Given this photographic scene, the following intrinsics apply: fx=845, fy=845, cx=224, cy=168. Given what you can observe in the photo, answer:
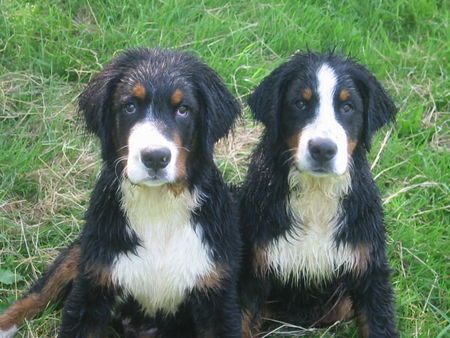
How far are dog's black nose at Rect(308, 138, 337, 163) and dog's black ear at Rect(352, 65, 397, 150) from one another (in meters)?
0.49

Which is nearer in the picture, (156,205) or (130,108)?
(130,108)

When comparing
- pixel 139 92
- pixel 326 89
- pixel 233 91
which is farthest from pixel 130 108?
pixel 233 91

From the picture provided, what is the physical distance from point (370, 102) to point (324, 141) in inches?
22.6

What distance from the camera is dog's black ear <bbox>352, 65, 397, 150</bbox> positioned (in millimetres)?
4869

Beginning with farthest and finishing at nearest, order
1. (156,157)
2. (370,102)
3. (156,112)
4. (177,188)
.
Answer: (370,102) → (177,188) → (156,112) → (156,157)

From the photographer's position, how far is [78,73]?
7039 mm

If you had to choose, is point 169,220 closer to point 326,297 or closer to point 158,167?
point 158,167

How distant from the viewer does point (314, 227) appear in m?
4.90

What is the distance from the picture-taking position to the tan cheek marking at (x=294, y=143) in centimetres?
469

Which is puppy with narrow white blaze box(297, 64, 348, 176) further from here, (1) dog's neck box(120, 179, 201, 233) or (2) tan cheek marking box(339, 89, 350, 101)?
(1) dog's neck box(120, 179, 201, 233)

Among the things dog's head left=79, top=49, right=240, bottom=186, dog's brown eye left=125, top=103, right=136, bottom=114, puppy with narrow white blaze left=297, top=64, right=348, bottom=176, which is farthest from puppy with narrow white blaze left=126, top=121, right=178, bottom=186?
puppy with narrow white blaze left=297, top=64, right=348, bottom=176

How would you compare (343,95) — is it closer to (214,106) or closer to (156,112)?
(214,106)

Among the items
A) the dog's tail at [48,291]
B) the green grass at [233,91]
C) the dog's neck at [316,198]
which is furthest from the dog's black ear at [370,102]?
the dog's tail at [48,291]

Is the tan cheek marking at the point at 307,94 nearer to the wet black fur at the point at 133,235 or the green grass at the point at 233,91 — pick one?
the wet black fur at the point at 133,235
